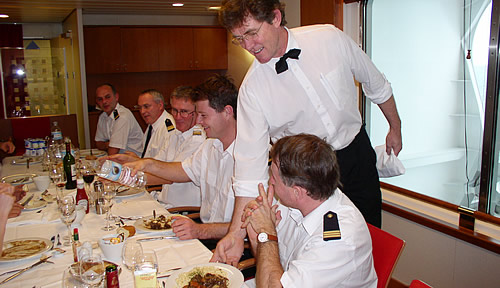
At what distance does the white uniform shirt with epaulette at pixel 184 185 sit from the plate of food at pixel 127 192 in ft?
1.07

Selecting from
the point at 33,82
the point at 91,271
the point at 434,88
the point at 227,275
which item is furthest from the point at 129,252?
the point at 33,82

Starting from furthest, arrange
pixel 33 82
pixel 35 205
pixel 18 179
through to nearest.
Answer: pixel 33 82 → pixel 18 179 → pixel 35 205

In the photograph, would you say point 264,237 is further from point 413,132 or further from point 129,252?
point 413,132

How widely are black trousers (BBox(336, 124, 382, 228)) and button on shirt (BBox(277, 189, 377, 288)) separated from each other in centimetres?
49

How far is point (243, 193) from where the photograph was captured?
2.01 meters

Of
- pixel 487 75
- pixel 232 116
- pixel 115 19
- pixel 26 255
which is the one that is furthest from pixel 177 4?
pixel 26 255

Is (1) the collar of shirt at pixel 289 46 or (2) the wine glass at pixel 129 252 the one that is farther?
(1) the collar of shirt at pixel 289 46

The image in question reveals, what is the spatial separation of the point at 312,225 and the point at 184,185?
1.88 metres

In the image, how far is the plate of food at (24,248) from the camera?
1.93m

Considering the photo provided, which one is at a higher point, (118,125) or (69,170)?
(118,125)

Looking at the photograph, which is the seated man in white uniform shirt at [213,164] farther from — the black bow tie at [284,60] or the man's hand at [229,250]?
the black bow tie at [284,60]

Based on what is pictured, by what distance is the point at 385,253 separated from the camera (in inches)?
72.9

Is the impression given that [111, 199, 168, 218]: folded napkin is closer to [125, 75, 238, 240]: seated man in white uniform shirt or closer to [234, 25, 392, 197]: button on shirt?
[125, 75, 238, 240]: seated man in white uniform shirt

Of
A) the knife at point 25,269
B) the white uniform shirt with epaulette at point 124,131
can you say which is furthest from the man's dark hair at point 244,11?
the white uniform shirt with epaulette at point 124,131
